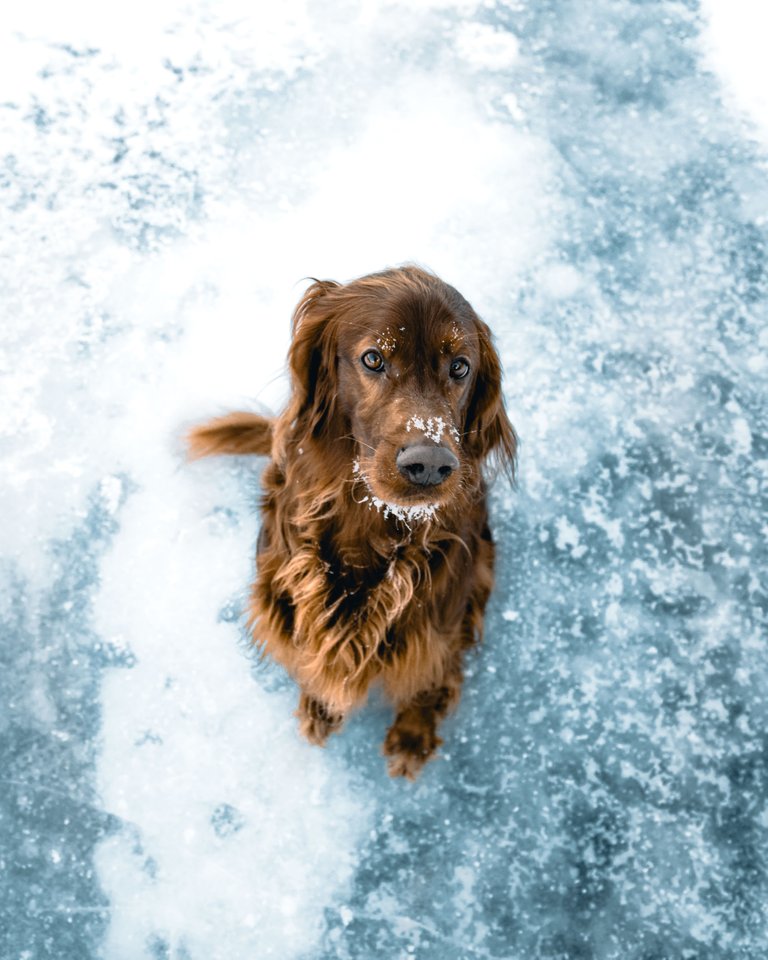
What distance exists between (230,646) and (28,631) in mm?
655

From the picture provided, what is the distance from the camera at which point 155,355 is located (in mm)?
2883

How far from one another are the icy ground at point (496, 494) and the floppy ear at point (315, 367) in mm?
817

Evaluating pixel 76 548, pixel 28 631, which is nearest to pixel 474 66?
pixel 76 548

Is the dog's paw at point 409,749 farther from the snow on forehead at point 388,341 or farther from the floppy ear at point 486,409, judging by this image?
the snow on forehead at point 388,341

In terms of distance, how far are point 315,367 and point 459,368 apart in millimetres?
375

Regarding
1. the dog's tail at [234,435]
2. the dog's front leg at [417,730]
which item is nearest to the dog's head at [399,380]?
the dog's tail at [234,435]

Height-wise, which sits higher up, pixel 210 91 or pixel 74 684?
pixel 210 91

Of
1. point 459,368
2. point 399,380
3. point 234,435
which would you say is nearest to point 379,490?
point 399,380

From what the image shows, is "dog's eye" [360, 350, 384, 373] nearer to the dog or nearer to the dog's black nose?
the dog

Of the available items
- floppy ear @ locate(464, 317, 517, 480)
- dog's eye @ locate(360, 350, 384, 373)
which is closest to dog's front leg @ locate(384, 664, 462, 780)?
floppy ear @ locate(464, 317, 517, 480)

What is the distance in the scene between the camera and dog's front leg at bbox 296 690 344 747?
253 cm

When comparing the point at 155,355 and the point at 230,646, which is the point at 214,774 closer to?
the point at 230,646

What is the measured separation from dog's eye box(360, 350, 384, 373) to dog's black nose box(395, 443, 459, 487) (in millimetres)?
262

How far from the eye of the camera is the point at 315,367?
2.07 m
